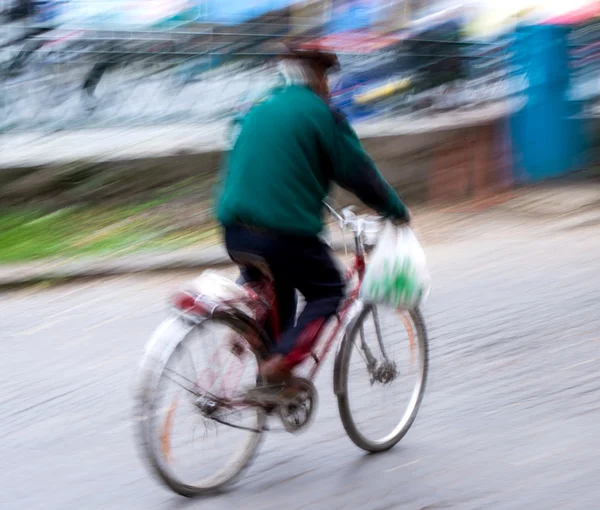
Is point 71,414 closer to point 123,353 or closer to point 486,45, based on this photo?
point 123,353

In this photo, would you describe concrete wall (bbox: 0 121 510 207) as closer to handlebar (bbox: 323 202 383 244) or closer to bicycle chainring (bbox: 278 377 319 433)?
handlebar (bbox: 323 202 383 244)

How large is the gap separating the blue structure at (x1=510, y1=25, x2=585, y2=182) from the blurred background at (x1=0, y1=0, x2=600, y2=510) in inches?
0.6

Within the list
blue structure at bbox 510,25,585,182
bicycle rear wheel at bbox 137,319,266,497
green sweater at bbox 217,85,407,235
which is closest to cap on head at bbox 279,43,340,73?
green sweater at bbox 217,85,407,235

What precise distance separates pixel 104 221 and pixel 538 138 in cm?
419

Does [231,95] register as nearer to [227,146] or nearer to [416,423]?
[227,146]

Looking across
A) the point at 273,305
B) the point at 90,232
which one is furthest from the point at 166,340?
the point at 90,232

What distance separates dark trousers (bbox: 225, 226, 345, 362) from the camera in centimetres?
448

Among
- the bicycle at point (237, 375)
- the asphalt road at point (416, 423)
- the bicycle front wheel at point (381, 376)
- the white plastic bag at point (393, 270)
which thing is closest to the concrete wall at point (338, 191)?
the asphalt road at point (416, 423)

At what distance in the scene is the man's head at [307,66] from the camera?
4484mm

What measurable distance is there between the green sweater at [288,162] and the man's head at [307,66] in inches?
1.7

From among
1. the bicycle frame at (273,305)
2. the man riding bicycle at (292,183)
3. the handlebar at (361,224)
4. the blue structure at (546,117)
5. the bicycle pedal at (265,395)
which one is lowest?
the blue structure at (546,117)

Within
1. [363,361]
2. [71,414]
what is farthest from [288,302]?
[71,414]

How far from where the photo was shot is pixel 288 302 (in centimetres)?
470

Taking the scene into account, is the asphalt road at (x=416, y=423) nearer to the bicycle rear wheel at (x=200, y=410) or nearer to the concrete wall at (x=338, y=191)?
the bicycle rear wheel at (x=200, y=410)
